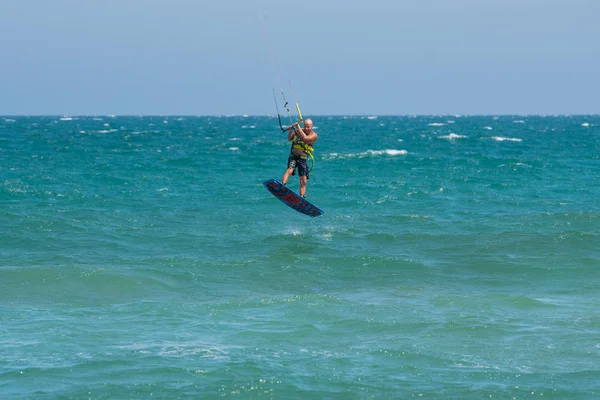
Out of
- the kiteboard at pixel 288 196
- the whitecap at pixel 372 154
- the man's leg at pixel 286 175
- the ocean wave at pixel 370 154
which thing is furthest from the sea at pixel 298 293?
the whitecap at pixel 372 154

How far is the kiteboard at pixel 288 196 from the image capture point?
19.8 m

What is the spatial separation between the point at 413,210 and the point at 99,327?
17469 mm

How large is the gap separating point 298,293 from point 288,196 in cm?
419

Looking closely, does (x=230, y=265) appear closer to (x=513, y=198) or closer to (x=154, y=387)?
(x=154, y=387)

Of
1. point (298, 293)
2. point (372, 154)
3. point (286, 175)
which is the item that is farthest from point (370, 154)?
point (298, 293)

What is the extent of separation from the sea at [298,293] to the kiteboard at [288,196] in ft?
3.72

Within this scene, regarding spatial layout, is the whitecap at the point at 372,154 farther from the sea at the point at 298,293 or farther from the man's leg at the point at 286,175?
the man's leg at the point at 286,175

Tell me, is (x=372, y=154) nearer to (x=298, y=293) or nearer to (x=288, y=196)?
(x=288, y=196)

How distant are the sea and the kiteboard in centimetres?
113

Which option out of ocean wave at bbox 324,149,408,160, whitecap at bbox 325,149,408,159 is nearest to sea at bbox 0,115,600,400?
ocean wave at bbox 324,149,408,160

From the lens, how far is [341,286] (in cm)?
1722

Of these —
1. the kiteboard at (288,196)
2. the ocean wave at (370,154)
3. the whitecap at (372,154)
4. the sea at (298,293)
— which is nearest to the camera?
the sea at (298,293)

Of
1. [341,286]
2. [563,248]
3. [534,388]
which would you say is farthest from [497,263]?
[534,388]

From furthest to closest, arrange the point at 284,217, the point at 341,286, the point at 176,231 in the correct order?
the point at 284,217 → the point at 176,231 → the point at 341,286
